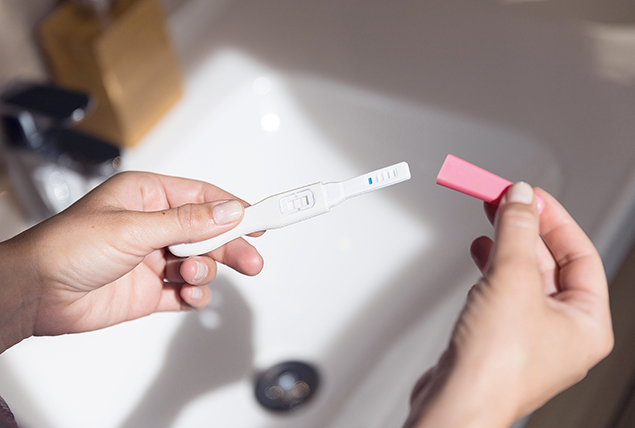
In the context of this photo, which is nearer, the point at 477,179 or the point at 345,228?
the point at 477,179

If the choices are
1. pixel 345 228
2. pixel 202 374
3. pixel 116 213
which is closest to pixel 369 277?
pixel 345 228

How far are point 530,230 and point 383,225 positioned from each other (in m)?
0.33

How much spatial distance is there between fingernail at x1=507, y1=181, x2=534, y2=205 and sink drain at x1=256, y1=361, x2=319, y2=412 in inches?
12.2

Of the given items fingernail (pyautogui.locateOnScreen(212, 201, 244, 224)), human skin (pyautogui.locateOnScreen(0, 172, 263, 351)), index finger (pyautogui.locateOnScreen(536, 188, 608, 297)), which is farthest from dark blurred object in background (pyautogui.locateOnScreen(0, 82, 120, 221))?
index finger (pyautogui.locateOnScreen(536, 188, 608, 297))

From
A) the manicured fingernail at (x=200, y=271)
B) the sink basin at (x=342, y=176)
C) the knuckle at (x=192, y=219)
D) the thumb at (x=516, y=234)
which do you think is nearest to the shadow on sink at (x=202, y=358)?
the sink basin at (x=342, y=176)

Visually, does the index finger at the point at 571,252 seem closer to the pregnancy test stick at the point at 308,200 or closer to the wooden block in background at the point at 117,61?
the pregnancy test stick at the point at 308,200

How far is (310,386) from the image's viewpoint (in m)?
0.61

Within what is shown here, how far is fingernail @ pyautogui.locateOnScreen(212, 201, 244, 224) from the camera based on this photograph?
424 mm

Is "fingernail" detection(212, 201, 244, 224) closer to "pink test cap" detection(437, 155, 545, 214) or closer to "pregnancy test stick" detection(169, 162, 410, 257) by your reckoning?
"pregnancy test stick" detection(169, 162, 410, 257)

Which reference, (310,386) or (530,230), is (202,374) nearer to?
(310,386)

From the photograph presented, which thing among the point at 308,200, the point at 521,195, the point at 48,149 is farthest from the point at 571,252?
the point at 48,149

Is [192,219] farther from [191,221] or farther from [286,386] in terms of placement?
[286,386]

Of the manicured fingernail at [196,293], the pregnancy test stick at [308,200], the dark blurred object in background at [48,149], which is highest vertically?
the dark blurred object in background at [48,149]

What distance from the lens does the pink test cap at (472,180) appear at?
1.38 ft
